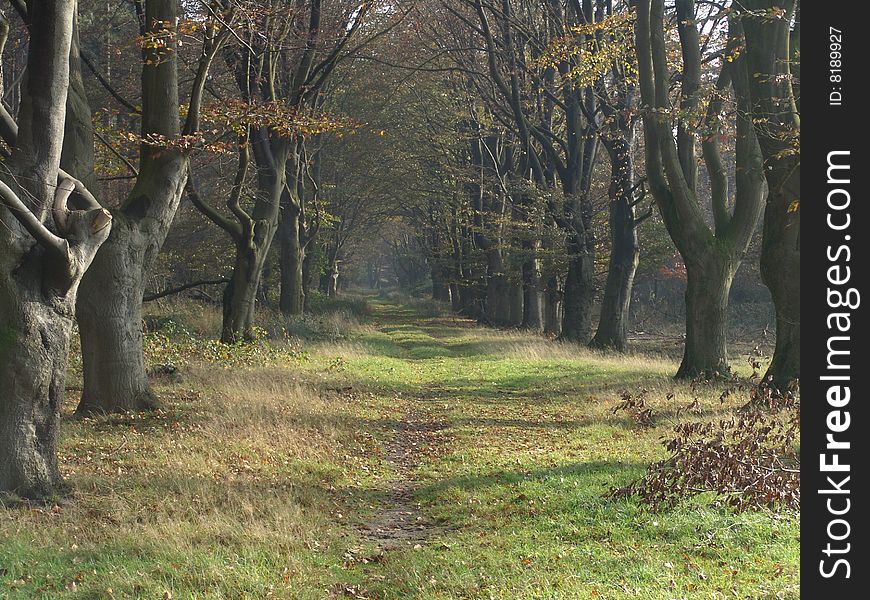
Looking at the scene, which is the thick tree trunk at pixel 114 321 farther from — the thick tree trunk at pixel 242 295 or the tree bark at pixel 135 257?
the thick tree trunk at pixel 242 295

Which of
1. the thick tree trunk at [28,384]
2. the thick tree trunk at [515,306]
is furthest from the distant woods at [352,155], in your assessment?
the thick tree trunk at [515,306]

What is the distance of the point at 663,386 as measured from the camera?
597 inches

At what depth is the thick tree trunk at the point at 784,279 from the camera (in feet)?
43.5

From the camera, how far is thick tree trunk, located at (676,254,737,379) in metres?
16.4

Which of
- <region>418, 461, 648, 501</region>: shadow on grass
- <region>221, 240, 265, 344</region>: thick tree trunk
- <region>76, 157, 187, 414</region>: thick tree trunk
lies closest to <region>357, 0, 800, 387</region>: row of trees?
<region>418, 461, 648, 501</region>: shadow on grass

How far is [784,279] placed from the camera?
1349 cm

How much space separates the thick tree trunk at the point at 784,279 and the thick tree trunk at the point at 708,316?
2.71 meters

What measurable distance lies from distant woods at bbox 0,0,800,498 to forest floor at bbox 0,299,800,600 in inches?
49.5

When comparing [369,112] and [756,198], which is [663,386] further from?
[369,112]

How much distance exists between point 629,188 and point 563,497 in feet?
53.4

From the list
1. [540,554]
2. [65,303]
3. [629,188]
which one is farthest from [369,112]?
[540,554]

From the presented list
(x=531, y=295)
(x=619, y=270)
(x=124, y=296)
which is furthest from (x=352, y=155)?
(x=124, y=296)

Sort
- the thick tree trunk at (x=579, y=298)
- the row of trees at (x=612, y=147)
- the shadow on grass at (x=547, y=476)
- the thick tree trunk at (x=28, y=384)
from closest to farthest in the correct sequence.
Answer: the thick tree trunk at (x=28, y=384) < the shadow on grass at (x=547, y=476) < the row of trees at (x=612, y=147) < the thick tree trunk at (x=579, y=298)

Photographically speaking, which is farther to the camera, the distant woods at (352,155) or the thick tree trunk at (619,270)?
the thick tree trunk at (619,270)
